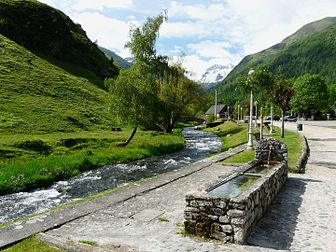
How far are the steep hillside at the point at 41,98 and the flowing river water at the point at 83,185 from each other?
1504cm

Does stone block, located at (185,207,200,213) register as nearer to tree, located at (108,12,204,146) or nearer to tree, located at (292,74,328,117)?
tree, located at (108,12,204,146)

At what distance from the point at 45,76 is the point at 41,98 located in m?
11.0

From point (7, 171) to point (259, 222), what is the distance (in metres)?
15.6

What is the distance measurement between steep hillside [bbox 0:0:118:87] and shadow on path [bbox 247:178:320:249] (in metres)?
66.3

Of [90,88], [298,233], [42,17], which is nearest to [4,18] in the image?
[42,17]

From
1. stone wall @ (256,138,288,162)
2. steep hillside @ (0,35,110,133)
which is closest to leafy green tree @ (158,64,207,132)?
steep hillside @ (0,35,110,133)

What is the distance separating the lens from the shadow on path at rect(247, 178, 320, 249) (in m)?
9.12

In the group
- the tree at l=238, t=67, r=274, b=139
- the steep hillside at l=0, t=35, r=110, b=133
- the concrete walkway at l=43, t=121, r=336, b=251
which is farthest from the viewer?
the steep hillside at l=0, t=35, r=110, b=133

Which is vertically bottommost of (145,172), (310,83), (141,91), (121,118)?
(145,172)

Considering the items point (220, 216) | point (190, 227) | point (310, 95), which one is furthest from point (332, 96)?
point (190, 227)

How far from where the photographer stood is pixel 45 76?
58812 mm

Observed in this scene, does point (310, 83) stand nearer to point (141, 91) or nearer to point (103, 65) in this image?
point (103, 65)

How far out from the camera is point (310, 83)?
353 feet

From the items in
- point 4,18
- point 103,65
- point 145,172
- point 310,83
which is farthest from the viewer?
point 310,83
